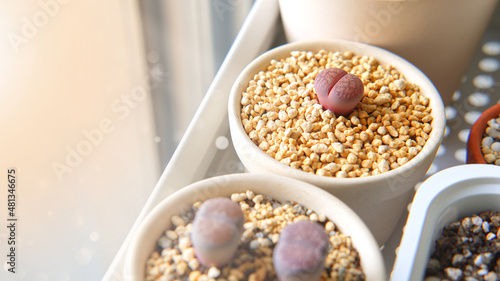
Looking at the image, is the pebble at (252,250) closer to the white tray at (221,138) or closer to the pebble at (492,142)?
the white tray at (221,138)

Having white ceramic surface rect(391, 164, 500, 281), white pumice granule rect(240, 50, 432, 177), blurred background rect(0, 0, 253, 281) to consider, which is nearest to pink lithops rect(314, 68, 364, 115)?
white pumice granule rect(240, 50, 432, 177)

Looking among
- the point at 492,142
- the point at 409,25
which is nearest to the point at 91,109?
the point at 409,25

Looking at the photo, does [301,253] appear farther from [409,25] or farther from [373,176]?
[409,25]

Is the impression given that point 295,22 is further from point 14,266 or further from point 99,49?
point 14,266

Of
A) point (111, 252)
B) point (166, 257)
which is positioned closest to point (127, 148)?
point (111, 252)

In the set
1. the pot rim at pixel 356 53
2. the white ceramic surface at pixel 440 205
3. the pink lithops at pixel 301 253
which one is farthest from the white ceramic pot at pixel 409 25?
the pink lithops at pixel 301 253

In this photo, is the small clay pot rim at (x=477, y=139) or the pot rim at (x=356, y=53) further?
the small clay pot rim at (x=477, y=139)
